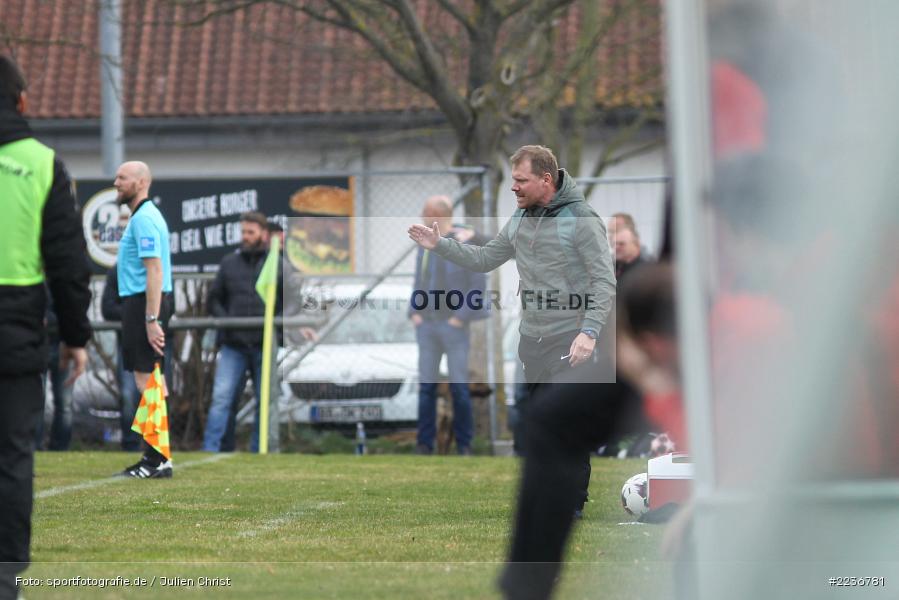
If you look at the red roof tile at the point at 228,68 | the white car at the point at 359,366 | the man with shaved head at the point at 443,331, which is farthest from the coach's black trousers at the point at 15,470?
the red roof tile at the point at 228,68

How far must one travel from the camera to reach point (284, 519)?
7762mm

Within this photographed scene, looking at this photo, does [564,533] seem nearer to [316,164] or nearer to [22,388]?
[22,388]

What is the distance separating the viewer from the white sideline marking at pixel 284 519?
23.4ft

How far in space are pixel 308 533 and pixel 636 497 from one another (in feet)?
5.55

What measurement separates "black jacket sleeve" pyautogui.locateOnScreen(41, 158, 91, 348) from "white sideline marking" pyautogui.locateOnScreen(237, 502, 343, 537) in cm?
206

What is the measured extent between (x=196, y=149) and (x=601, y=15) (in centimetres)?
763

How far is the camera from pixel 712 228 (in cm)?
326

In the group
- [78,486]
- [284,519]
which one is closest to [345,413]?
[78,486]

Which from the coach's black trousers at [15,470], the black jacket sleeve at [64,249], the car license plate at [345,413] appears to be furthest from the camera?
the car license plate at [345,413]

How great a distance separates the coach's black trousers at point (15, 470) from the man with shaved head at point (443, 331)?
25.6ft

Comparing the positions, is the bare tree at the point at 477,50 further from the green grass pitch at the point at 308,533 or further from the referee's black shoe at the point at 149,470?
the referee's black shoe at the point at 149,470

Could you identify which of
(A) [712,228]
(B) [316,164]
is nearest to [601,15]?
(B) [316,164]

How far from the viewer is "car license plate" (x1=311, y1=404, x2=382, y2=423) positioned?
1416cm

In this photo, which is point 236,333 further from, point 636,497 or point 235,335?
point 636,497
